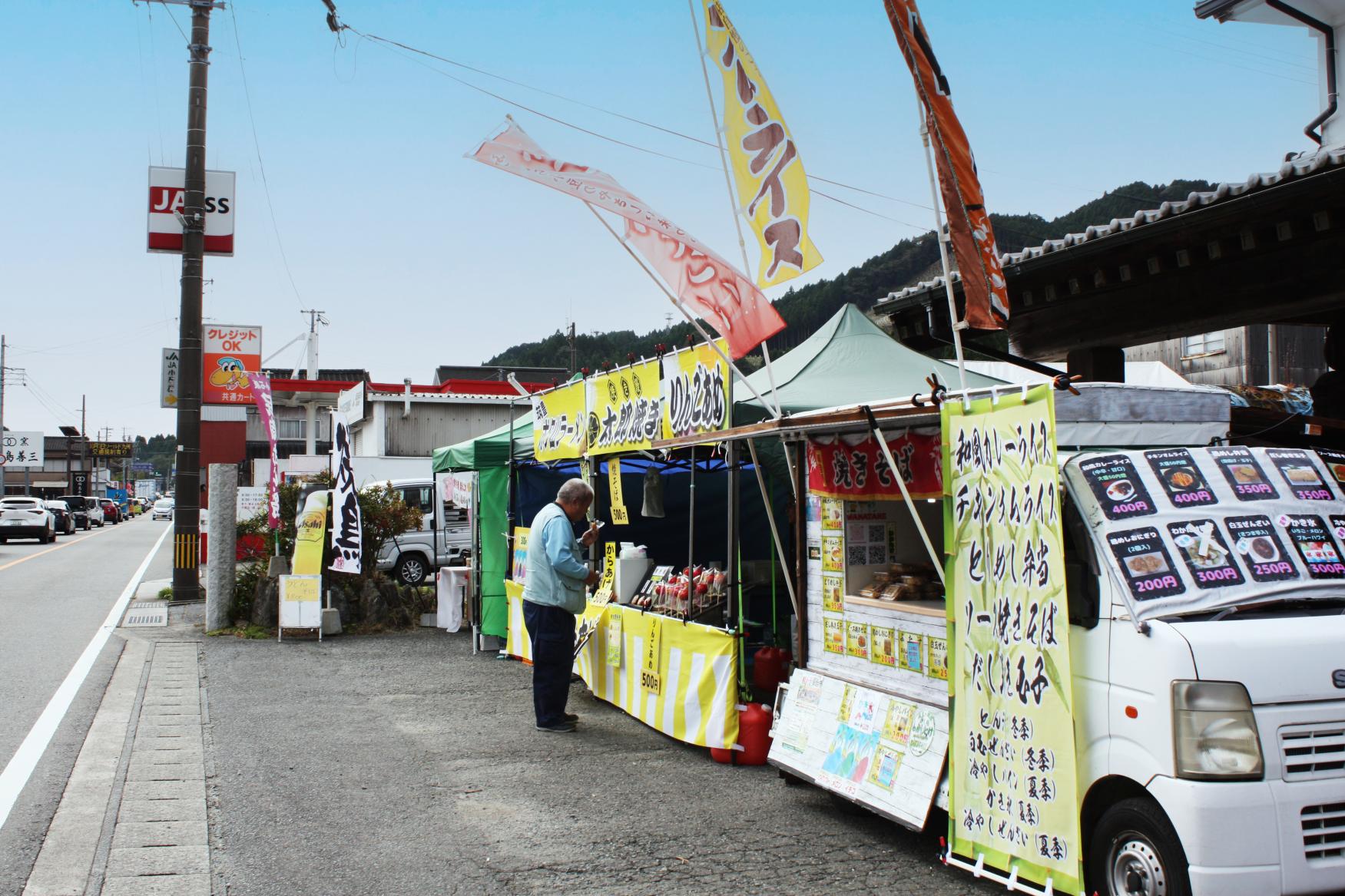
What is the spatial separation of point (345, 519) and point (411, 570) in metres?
6.16

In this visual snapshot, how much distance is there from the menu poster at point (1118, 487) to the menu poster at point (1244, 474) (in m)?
0.39

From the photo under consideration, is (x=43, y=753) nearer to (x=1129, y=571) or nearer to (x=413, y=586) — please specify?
(x=1129, y=571)

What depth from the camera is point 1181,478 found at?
427cm

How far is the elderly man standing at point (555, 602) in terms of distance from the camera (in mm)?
7980

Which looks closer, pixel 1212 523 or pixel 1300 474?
pixel 1212 523

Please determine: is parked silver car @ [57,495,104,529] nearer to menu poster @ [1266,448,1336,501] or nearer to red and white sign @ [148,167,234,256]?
red and white sign @ [148,167,234,256]

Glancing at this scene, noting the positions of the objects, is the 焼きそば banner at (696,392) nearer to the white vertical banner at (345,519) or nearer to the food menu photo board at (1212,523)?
the food menu photo board at (1212,523)

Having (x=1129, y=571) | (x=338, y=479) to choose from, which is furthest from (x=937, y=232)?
(x=338, y=479)

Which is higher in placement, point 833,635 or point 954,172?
point 954,172

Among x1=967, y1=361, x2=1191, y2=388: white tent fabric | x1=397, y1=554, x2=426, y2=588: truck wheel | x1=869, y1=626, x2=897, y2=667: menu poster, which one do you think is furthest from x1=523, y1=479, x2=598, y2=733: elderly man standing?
x1=397, y1=554, x2=426, y2=588: truck wheel

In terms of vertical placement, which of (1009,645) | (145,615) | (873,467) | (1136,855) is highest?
(873,467)

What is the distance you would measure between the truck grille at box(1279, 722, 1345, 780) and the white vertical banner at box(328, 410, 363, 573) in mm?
11563

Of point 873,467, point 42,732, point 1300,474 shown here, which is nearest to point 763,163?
point 873,467

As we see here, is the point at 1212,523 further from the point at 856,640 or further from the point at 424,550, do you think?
the point at 424,550
